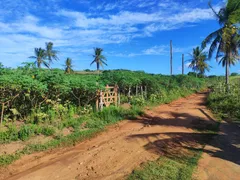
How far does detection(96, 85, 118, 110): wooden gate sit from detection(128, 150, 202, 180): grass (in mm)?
5467

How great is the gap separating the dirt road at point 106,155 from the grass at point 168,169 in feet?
0.93

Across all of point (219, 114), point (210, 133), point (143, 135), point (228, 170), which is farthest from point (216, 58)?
point (228, 170)

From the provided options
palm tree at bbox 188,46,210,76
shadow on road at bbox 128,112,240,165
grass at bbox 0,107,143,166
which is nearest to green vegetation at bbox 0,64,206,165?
grass at bbox 0,107,143,166

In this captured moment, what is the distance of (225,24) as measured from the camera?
15750 millimetres

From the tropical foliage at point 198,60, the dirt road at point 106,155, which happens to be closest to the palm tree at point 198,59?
the tropical foliage at point 198,60

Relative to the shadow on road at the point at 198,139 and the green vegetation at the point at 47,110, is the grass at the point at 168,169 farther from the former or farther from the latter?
the green vegetation at the point at 47,110

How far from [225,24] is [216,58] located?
10.6ft

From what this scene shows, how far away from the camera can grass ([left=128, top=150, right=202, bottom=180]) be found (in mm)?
3938

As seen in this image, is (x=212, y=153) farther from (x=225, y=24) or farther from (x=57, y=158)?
(x=225, y=24)

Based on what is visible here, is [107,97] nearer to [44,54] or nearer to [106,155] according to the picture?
[106,155]

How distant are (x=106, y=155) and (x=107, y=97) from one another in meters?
5.41

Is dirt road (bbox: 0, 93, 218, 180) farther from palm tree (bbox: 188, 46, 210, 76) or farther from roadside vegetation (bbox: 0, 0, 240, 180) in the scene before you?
palm tree (bbox: 188, 46, 210, 76)

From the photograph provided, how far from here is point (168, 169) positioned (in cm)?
423

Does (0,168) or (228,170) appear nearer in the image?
(228,170)
